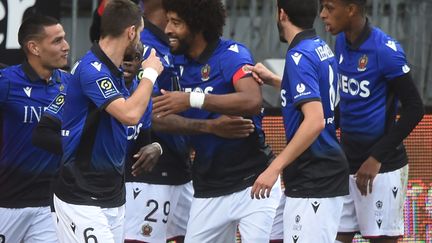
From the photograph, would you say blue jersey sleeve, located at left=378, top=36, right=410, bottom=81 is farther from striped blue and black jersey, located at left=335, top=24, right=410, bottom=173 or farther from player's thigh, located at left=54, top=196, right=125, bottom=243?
Answer: player's thigh, located at left=54, top=196, right=125, bottom=243

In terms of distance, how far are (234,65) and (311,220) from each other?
1.20 meters

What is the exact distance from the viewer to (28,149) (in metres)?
8.96

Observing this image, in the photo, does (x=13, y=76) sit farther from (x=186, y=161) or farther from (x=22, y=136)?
(x=186, y=161)

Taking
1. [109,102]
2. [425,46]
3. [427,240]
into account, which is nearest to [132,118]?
[109,102]

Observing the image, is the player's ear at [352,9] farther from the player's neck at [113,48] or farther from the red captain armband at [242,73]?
the player's neck at [113,48]

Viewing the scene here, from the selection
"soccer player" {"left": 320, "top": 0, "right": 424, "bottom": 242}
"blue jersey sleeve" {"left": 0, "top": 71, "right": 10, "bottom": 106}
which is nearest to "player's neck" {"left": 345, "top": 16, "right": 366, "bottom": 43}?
"soccer player" {"left": 320, "top": 0, "right": 424, "bottom": 242}

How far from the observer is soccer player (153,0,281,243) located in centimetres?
832

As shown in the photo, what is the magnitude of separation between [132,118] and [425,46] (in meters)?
5.40

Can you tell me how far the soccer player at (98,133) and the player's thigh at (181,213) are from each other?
130cm

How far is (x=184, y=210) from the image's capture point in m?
9.09

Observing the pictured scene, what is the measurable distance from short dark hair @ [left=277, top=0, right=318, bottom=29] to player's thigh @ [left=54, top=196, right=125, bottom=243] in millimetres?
1578

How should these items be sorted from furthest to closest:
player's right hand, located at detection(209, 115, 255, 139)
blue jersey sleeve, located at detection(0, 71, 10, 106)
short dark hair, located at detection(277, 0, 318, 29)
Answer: blue jersey sleeve, located at detection(0, 71, 10, 106) → player's right hand, located at detection(209, 115, 255, 139) → short dark hair, located at detection(277, 0, 318, 29)

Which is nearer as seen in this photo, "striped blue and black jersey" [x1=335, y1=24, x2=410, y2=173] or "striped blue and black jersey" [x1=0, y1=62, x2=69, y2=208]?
"striped blue and black jersey" [x1=335, y1=24, x2=410, y2=173]

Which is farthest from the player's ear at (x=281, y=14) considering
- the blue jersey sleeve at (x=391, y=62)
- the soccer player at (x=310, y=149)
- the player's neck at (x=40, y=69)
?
the player's neck at (x=40, y=69)
